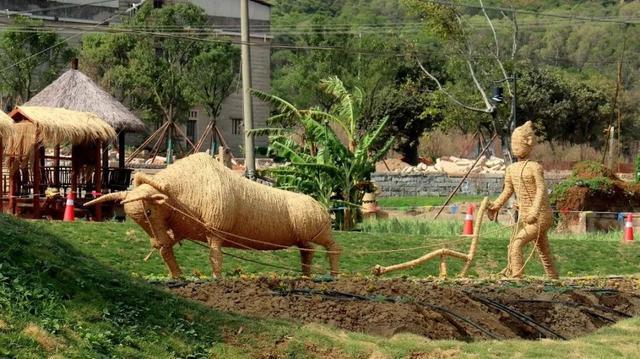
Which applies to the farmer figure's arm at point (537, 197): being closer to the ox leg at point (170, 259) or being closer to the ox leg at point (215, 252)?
the ox leg at point (215, 252)

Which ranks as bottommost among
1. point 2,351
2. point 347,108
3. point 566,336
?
point 566,336

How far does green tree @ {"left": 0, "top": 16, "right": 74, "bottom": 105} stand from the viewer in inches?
2044

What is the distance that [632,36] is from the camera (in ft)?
309

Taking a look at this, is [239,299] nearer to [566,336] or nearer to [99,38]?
[566,336]

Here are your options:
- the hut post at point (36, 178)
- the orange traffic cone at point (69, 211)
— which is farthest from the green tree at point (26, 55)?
the orange traffic cone at point (69, 211)

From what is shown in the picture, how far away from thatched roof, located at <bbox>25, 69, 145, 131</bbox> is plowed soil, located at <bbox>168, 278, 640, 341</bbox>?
16.5 meters

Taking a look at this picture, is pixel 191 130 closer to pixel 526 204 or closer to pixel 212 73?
pixel 212 73

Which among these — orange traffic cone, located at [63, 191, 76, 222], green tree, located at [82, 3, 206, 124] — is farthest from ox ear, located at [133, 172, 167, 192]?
green tree, located at [82, 3, 206, 124]

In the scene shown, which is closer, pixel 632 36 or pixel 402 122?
pixel 402 122

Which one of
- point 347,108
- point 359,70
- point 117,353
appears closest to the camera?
point 117,353

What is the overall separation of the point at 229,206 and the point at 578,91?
52.1 meters

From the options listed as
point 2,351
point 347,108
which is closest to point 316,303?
point 2,351

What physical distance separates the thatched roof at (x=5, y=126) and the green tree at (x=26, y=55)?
27.7 m

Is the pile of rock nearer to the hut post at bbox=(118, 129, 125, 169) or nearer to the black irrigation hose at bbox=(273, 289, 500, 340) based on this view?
the hut post at bbox=(118, 129, 125, 169)
